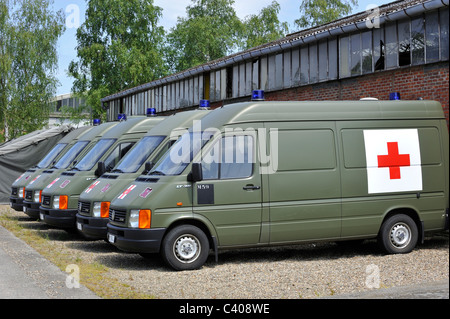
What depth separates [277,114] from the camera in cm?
1070

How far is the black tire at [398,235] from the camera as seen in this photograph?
1119cm

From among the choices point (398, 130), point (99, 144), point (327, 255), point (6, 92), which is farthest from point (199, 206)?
point (6, 92)

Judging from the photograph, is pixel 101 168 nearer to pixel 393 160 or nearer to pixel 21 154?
pixel 393 160

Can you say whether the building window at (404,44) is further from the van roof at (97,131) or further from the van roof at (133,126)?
the van roof at (97,131)

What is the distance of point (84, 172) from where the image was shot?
1429cm

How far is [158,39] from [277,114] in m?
42.6

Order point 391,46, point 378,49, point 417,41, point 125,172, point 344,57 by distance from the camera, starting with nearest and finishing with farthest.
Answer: point 125,172
point 417,41
point 391,46
point 378,49
point 344,57

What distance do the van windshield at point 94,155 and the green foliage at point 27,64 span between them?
3301 centimetres

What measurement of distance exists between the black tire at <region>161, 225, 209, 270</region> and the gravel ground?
18cm

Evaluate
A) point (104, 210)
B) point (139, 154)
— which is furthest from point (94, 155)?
point (104, 210)

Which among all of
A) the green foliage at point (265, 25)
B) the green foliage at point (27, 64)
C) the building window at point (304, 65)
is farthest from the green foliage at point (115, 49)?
the building window at point (304, 65)

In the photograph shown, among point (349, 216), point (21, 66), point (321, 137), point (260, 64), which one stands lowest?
point (349, 216)

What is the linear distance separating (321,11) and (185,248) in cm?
4466
